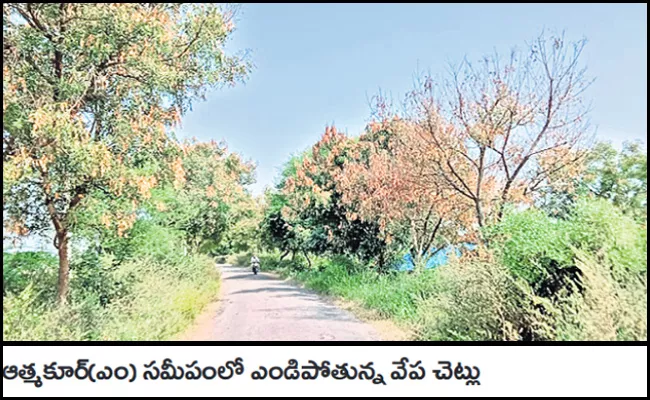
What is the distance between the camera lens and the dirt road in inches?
170

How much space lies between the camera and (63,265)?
430 cm

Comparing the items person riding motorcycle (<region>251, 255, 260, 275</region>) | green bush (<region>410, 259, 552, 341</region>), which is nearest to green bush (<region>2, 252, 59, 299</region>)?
green bush (<region>410, 259, 552, 341</region>)

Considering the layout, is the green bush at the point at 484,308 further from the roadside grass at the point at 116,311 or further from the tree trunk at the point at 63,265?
the tree trunk at the point at 63,265

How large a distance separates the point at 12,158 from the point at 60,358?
56.7 inches

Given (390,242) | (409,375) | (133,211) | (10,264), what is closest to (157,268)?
(133,211)

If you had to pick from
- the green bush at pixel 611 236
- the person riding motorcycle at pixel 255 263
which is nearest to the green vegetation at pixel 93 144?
the green bush at pixel 611 236

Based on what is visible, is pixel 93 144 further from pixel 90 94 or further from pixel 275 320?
pixel 275 320

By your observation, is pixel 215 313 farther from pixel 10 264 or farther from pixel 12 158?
pixel 12 158

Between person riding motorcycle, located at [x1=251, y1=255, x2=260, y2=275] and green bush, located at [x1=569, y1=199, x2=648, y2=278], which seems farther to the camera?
person riding motorcycle, located at [x1=251, y1=255, x2=260, y2=275]

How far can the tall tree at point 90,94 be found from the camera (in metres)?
3.65

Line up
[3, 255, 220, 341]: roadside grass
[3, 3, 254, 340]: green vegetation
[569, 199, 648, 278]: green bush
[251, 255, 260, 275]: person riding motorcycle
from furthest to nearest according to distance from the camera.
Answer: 1. [251, 255, 260, 275]: person riding motorcycle
2. [3, 3, 254, 340]: green vegetation
3. [3, 255, 220, 341]: roadside grass
4. [569, 199, 648, 278]: green bush

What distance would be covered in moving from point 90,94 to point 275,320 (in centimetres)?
280

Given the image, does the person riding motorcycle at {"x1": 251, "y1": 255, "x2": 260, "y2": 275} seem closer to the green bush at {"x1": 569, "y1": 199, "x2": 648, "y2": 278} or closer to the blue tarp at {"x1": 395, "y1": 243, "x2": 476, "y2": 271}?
the blue tarp at {"x1": 395, "y1": 243, "x2": 476, "y2": 271}

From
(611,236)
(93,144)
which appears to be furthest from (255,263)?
(611,236)
